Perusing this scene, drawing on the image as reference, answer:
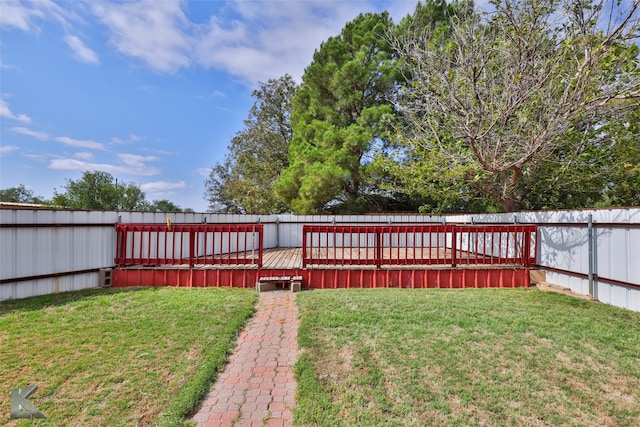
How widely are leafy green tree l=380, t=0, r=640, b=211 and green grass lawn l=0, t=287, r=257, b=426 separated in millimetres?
5673

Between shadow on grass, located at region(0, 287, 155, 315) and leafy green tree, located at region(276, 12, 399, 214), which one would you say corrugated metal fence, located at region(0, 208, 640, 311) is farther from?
leafy green tree, located at region(276, 12, 399, 214)

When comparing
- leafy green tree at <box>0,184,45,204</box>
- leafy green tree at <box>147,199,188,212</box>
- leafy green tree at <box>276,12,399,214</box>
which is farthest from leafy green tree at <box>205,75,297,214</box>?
leafy green tree at <box>0,184,45,204</box>

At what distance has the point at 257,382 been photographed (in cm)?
276

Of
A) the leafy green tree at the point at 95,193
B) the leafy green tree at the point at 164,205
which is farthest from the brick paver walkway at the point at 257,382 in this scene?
the leafy green tree at the point at 164,205

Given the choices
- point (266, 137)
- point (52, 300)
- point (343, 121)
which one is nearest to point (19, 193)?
point (266, 137)

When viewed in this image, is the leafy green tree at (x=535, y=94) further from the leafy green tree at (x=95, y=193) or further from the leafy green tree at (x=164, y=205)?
the leafy green tree at (x=164, y=205)

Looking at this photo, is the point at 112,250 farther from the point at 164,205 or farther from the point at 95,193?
the point at 164,205

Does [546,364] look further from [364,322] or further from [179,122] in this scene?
[179,122]

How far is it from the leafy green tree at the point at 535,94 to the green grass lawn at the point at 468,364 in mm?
3340

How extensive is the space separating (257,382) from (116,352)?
167 centimetres

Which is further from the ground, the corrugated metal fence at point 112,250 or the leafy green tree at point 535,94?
the leafy green tree at point 535,94

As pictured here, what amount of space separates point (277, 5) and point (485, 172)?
25.9 ft

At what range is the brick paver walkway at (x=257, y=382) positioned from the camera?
7.52 ft

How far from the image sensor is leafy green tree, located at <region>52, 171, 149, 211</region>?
808 inches
